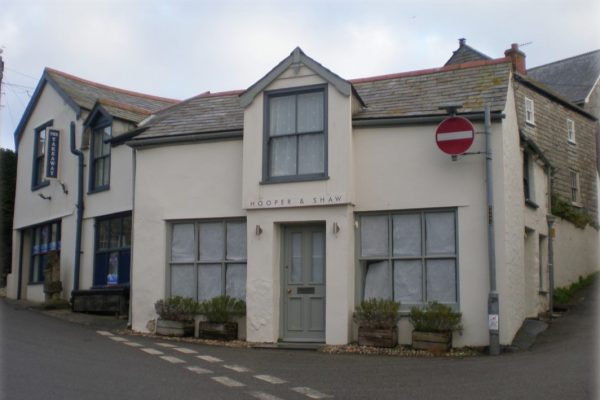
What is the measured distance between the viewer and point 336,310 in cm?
1343

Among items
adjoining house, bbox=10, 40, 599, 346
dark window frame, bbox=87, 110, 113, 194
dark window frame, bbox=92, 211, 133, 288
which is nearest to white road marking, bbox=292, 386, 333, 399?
adjoining house, bbox=10, 40, 599, 346

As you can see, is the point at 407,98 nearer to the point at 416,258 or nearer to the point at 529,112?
the point at 416,258

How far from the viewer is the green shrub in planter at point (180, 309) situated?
14875mm

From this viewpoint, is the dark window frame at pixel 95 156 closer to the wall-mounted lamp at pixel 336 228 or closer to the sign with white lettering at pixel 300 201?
the sign with white lettering at pixel 300 201

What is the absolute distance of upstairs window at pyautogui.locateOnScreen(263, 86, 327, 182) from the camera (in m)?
14.1

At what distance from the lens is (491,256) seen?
12.6 metres

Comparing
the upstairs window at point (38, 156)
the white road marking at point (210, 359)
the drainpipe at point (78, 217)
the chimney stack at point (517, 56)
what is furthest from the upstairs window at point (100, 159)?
the chimney stack at point (517, 56)

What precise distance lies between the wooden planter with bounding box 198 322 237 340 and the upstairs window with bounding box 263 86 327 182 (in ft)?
10.0

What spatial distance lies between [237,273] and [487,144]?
577 centimetres

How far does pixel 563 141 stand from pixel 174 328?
670 inches

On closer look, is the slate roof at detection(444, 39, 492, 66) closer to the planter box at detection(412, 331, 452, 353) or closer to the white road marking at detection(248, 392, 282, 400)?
the planter box at detection(412, 331, 452, 353)

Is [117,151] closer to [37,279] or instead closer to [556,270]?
[37,279]

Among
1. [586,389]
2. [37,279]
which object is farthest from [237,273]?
[37,279]

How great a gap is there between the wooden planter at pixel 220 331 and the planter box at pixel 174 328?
491 millimetres
